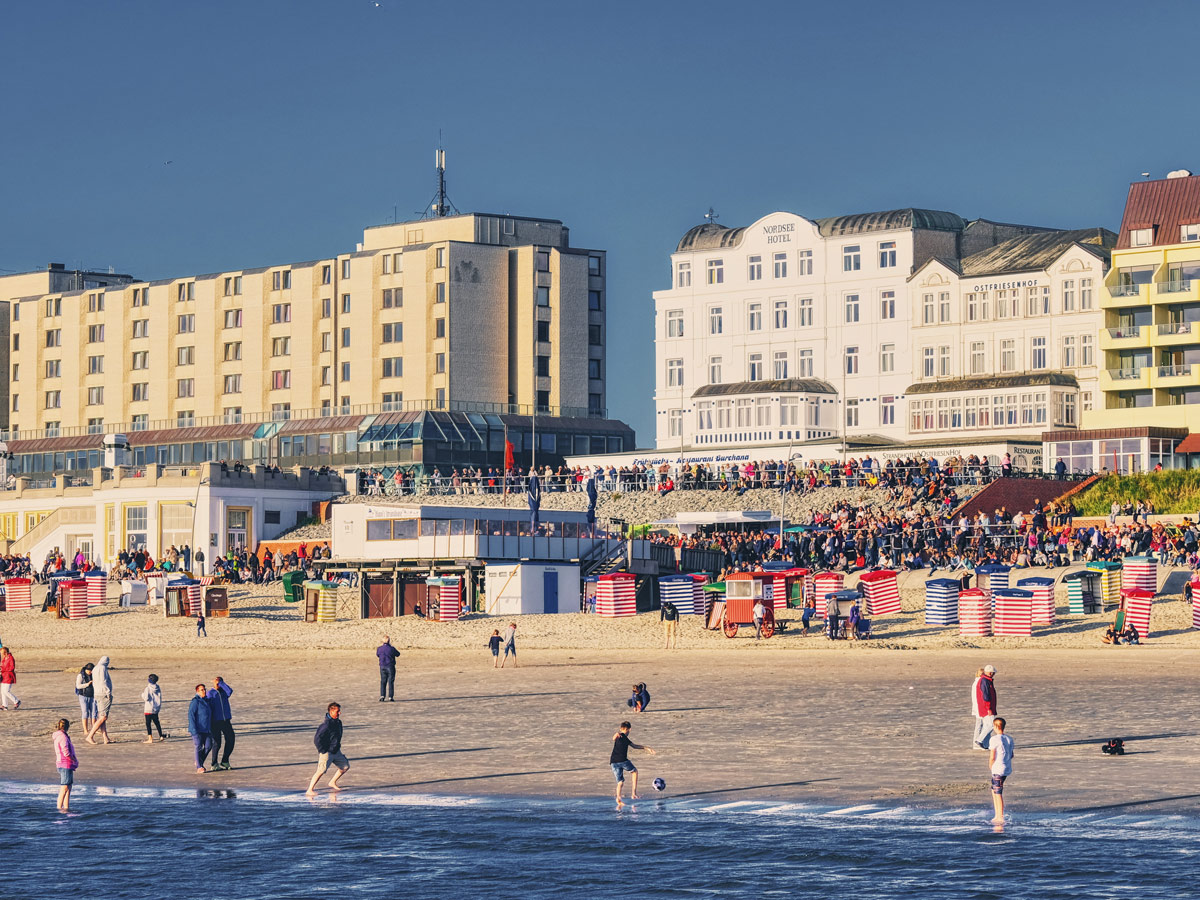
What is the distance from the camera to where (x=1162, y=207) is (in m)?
105

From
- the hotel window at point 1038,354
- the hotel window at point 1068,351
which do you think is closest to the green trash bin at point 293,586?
the hotel window at point 1038,354

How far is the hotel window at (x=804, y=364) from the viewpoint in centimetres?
11719

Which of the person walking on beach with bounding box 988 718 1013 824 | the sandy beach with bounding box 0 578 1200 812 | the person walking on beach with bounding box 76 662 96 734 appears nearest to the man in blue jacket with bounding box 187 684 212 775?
the sandy beach with bounding box 0 578 1200 812

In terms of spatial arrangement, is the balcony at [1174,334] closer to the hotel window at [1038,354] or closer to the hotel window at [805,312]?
the hotel window at [1038,354]

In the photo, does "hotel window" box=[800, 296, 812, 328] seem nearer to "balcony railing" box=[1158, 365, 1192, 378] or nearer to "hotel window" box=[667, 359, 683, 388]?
"hotel window" box=[667, 359, 683, 388]

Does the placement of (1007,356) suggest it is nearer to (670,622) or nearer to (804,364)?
(804,364)

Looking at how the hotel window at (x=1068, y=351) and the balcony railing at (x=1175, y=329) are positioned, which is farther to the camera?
the hotel window at (x=1068, y=351)

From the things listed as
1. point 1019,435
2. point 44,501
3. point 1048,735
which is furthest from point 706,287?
point 1048,735

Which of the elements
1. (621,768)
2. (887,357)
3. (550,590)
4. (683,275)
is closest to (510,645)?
(550,590)

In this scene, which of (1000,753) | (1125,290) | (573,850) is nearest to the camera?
(1000,753)

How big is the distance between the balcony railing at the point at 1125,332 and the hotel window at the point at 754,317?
2382 cm

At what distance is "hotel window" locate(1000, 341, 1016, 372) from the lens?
361 ft

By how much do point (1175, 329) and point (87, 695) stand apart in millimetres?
71463

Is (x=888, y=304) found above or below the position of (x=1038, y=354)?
above
